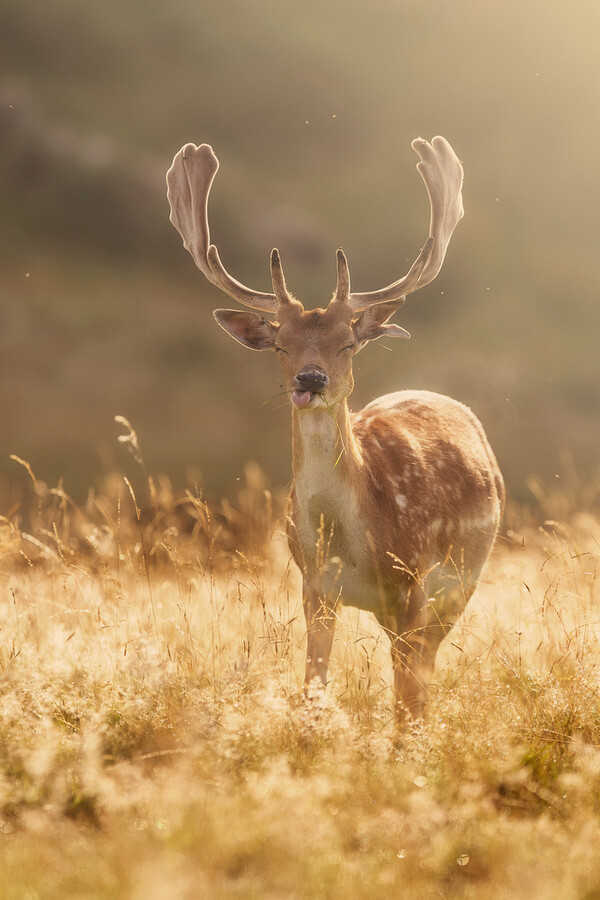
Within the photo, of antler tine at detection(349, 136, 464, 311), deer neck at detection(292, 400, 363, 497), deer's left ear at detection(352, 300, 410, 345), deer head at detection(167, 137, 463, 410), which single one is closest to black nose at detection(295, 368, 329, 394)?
deer head at detection(167, 137, 463, 410)

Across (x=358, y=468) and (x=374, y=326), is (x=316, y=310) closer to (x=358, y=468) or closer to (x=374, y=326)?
(x=374, y=326)

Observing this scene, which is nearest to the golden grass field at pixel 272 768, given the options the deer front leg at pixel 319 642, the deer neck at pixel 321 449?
the deer front leg at pixel 319 642

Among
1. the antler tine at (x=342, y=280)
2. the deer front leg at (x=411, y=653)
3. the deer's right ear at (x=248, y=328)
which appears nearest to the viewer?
the deer front leg at (x=411, y=653)

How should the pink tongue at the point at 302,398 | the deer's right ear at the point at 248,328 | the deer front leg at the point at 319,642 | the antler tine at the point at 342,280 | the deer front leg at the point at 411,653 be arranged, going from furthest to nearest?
the deer's right ear at the point at 248,328, the antler tine at the point at 342,280, the deer front leg at the point at 319,642, the pink tongue at the point at 302,398, the deer front leg at the point at 411,653

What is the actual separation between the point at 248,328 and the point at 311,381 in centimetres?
77

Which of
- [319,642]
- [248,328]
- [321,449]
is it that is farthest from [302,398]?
[319,642]

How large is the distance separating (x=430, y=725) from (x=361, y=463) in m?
1.55

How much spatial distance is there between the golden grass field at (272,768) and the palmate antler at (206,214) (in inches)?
60.7

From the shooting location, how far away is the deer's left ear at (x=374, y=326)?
15.4 feet

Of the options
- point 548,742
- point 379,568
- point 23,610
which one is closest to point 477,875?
point 548,742

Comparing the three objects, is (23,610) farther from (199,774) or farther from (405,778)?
(405,778)

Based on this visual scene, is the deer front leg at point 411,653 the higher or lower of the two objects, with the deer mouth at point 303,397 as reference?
lower

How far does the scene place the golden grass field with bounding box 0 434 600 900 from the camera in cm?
246

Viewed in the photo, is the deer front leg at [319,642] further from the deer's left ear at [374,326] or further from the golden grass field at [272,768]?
the deer's left ear at [374,326]
